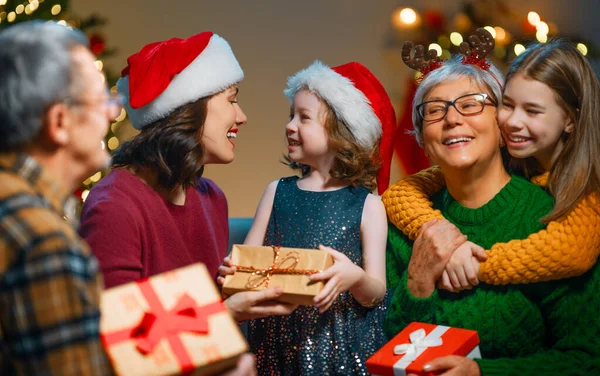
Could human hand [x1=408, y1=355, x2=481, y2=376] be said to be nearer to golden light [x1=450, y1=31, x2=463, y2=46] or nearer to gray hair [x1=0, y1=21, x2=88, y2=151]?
gray hair [x1=0, y1=21, x2=88, y2=151]

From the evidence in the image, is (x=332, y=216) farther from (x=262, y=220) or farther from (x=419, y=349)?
(x=419, y=349)

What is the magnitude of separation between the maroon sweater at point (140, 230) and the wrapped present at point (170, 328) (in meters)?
0.53

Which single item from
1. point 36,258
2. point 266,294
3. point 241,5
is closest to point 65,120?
point 36,258

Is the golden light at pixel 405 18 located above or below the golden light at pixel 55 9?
below

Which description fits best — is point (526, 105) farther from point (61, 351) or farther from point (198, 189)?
point (61, 351)

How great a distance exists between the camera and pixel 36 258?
4.00 feet

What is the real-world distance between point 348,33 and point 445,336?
3947 mm

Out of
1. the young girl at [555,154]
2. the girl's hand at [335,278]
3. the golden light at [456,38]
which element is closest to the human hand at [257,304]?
the girl's hand at [335,278]

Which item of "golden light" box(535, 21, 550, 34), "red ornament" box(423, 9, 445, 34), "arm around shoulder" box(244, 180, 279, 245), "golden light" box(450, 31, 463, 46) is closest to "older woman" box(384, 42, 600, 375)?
"arm around shoulder" box(244, 180, 279, 245)

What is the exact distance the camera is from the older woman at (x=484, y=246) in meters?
2.09

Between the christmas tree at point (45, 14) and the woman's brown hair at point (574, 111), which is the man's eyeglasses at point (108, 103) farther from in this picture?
the christmas tree at point (45, 14)

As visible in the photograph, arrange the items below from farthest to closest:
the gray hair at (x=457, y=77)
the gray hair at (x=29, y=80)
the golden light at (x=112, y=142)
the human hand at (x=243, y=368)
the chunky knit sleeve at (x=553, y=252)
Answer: the golden light at (x=112, y=142)
the gray hair at (x=457, y=77)
the chunky knit sleeve at (x=553, y=252)
the human hand at (x=243, y=368)
the gray hair at (x=29, y=80)

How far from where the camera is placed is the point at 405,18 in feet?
19.0

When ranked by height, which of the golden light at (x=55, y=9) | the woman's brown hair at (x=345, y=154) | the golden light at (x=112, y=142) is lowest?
the golden light at (x=112, y=142)
